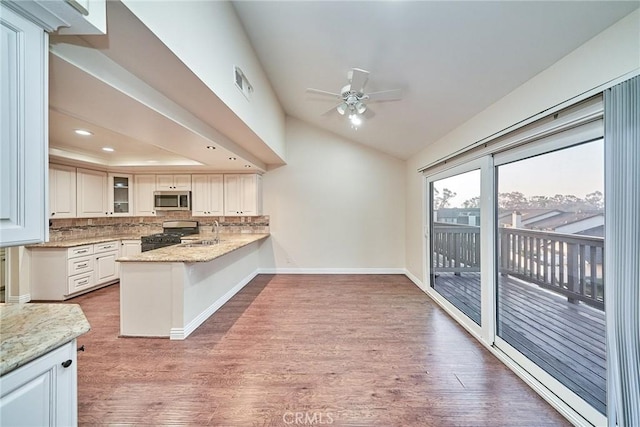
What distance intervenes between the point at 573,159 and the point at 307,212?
4.42 metres

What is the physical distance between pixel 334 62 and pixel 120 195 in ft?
16.7

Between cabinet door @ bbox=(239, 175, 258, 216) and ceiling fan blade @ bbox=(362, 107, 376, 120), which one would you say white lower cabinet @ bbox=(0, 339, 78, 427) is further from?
cabinet door @ bbox=(239, 175, 258, 216)

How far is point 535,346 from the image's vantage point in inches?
90.8

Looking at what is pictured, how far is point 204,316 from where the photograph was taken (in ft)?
11.0

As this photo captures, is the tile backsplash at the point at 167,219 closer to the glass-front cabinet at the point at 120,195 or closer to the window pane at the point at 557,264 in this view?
the glass-front cabinet at the point at 120,195

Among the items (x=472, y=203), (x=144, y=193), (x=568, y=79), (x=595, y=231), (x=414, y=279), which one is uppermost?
(x=568, y=79)

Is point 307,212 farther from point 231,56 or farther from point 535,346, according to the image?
point 535,346

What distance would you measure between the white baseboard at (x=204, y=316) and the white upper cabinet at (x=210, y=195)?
1611 mm

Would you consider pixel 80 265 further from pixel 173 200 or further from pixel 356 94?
pixel 356 94

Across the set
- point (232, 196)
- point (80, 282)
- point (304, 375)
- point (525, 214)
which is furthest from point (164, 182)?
point (525, 214)

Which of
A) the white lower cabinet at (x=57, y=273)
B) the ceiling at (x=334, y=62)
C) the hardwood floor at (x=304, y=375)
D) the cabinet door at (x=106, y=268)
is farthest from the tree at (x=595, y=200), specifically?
the white lower cabinet at (x=57, y=273)

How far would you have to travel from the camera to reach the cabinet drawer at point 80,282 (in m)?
4.11

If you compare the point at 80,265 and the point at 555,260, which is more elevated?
the point at 555,260

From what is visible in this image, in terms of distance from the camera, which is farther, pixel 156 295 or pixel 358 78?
pixel 156 295
